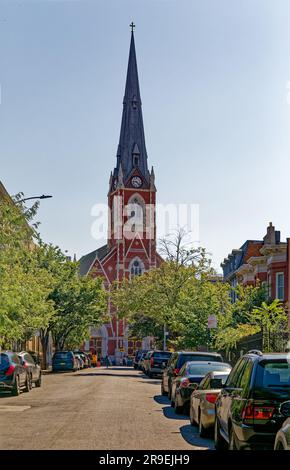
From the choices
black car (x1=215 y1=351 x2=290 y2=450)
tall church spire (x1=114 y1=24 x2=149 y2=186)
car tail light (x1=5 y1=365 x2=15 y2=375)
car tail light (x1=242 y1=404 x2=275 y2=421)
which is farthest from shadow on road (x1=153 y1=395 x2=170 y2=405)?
tall church spire (x1=114 y1=24 x2=149 y2=186)

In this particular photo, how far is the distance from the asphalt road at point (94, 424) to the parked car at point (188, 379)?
376 millimetres

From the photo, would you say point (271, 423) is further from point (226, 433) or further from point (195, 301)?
point (195, 301)

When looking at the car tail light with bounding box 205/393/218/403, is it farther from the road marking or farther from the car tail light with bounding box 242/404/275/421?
the road marking

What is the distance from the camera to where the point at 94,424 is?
1758cm

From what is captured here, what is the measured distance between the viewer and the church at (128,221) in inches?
4734

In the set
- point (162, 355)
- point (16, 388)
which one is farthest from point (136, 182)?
point (16, 388)

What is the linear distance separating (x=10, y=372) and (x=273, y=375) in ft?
59.3

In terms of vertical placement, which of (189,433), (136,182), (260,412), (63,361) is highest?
(136,182)

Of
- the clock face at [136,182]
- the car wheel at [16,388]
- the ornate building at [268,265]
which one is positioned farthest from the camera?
the clock face at [136,182]

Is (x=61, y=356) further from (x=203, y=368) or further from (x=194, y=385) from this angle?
(x=194, y=385)

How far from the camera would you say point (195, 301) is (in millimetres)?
46625

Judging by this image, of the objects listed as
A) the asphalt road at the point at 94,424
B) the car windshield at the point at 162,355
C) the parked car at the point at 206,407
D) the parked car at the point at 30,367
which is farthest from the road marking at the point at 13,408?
the car windshield at the point at 162,355

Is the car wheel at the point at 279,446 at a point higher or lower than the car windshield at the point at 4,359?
higher

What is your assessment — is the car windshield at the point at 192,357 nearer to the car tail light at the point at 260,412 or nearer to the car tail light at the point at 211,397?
the car tail light at the point at 211,397
